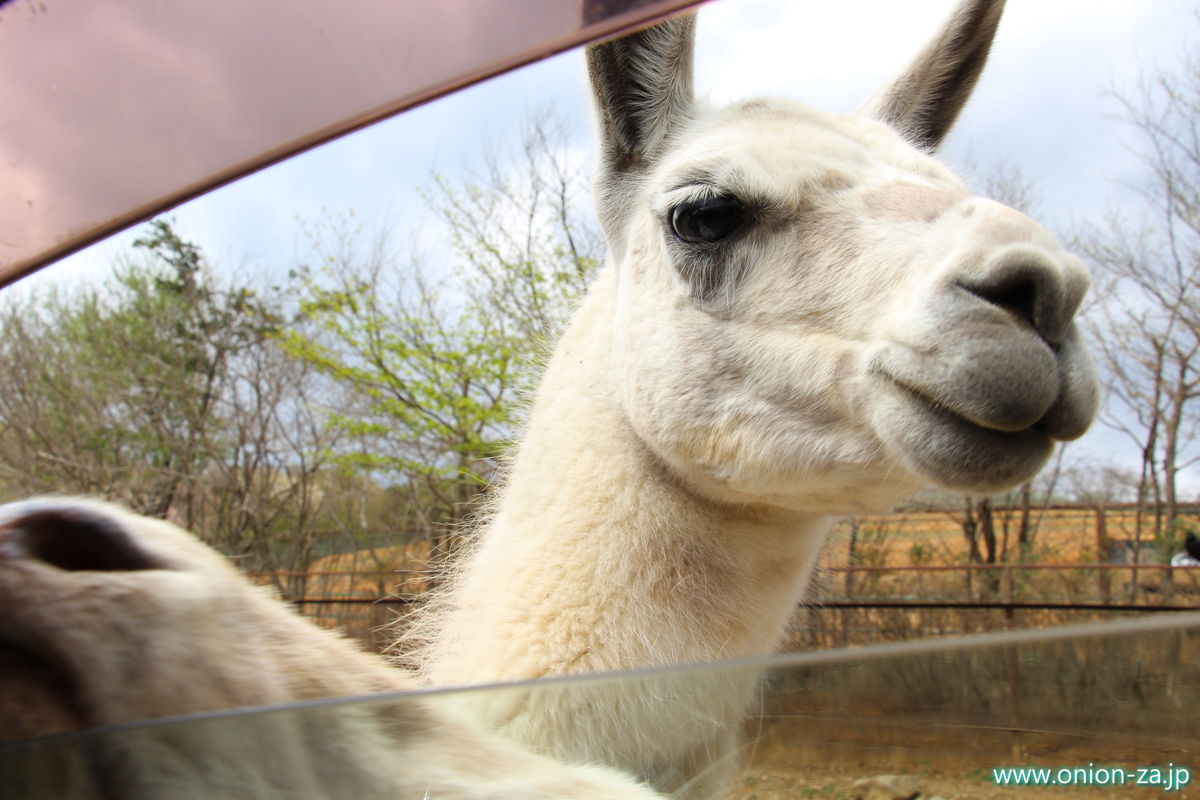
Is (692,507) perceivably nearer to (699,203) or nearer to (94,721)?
(699,203)

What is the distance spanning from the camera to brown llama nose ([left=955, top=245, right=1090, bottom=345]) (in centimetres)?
135

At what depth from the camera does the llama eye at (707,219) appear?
6.19 ft

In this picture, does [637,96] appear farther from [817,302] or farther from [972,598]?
[972,598]

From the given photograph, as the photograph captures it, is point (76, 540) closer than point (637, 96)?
Yes

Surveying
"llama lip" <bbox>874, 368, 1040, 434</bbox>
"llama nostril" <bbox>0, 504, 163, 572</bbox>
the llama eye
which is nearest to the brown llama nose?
"llama lip" <bbox>874, 368, 1040, 434</bbox>

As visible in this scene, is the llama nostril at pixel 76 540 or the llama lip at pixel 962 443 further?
A: the llama lip at pixel 962 443

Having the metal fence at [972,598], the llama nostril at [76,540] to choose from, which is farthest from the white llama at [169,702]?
the metal fence at [972,598]

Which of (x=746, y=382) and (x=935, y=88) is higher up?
(x=935, y=88)

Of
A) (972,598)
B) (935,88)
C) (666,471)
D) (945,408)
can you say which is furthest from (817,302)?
(972,598)

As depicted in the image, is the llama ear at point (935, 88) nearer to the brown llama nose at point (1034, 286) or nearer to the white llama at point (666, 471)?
the white llama at point (666, 471)

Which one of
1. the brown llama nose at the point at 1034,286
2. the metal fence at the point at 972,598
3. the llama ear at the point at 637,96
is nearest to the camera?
the brown llama nose at the point at 1034,286

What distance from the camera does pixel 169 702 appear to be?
0.67 meters

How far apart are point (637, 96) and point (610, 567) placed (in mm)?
1324

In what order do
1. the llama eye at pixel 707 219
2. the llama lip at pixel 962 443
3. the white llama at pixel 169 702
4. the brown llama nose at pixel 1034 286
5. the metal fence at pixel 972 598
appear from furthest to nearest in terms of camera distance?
the metal fence at pixel 972 598
the llama eye at pixel 707 219
the llama lip at pixel 962 443
the brown llama nose at pixel 1034 286
the white llama at pixel 169 702
